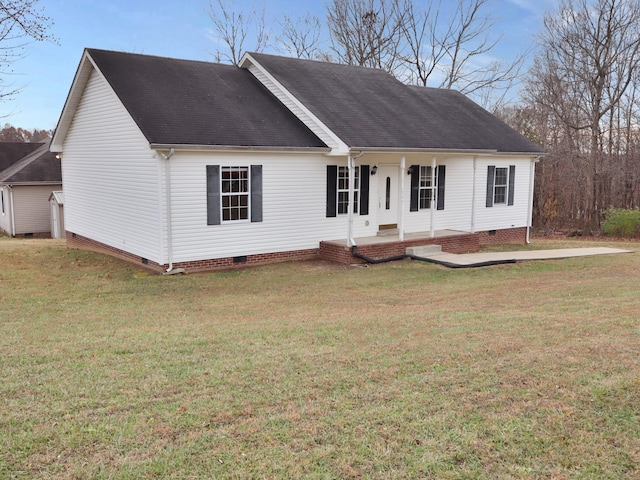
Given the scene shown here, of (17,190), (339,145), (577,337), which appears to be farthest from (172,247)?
(17,190)

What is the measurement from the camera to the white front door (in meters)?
16.1

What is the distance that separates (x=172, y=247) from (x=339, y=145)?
475 centimetres

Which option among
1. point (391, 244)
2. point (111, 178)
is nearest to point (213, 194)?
point (111, 178)

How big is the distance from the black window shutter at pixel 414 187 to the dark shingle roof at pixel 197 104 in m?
3.69

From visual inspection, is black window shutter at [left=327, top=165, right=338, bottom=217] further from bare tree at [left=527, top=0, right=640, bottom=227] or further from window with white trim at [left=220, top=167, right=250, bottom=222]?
bare tree at [left=527, top=0, right=640, bottom=227]

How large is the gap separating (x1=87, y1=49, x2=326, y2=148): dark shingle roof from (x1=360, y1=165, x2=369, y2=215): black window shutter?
1569 millimetres

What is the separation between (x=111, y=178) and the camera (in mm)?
14773

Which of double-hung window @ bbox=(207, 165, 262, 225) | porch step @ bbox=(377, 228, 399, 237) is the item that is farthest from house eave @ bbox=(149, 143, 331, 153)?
porch step @ bbox=(377, 228, 399, 237)

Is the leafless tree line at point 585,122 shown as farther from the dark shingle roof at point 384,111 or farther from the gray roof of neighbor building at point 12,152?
the gray roof of neighbor building at point 12,152

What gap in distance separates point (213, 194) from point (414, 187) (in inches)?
264

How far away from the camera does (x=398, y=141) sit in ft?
48.3

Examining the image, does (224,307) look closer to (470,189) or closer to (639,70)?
(470,189)

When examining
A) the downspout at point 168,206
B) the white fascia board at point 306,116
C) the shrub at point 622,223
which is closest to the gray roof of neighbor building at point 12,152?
the white fascia board at point 306,116

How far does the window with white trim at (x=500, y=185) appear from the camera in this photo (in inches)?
741
